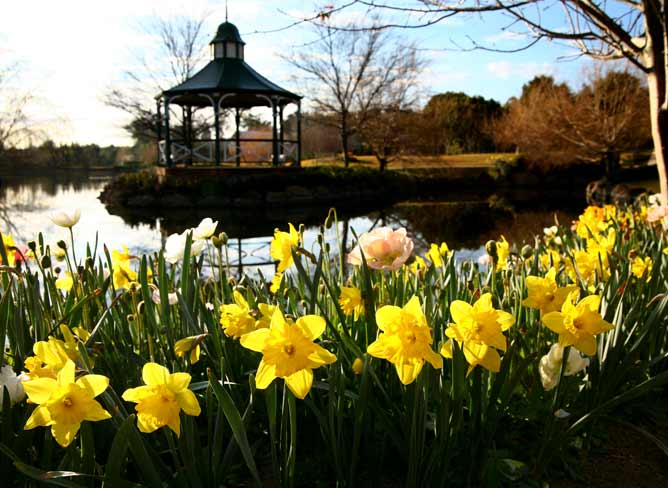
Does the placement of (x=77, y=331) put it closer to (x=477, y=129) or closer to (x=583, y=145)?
(x=583, y=145)

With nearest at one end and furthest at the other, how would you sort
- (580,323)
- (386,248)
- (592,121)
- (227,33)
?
(580,323)
(386,248)
(227,33)
(592,121)

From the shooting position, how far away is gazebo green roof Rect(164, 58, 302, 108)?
650 inches

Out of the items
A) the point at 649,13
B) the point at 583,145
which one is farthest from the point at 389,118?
the point at 649,13

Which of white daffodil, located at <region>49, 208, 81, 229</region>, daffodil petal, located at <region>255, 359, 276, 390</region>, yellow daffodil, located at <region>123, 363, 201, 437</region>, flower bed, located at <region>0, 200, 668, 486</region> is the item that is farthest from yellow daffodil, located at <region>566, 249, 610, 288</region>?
white daffodil, located at <region>49, 208, 81, 229</region>

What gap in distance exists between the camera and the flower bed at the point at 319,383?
0.99 metres

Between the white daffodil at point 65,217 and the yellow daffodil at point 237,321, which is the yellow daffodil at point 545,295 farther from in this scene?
the white daffodil at point 65,217

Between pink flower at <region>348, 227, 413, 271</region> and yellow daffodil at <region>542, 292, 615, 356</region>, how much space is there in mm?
403

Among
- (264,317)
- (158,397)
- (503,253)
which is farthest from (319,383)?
(503,253)

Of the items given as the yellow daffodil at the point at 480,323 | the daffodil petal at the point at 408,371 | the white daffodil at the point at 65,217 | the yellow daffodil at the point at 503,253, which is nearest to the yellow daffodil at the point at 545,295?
the yellow daffodil at the point at 480,323

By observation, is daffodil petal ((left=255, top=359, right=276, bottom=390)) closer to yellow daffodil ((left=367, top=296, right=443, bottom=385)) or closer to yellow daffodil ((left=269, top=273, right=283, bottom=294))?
yellow daffodil ((left=367, top=296, right=443, bottom=385))

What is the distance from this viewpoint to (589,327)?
1.17 m

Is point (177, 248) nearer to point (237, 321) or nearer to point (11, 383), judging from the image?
point (237, 321)

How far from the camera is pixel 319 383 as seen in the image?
4.14ft

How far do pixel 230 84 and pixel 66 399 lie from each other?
54.5ft
